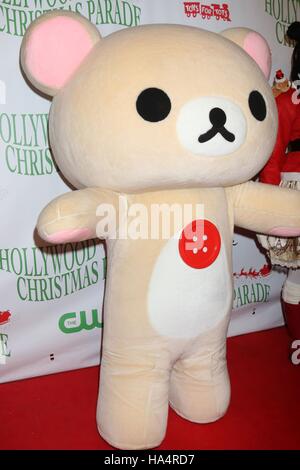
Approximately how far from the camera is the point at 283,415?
115 cm

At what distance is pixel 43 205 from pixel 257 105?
57 cm

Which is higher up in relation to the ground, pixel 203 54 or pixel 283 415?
pixel 203 54

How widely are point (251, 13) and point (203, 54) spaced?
557 mm

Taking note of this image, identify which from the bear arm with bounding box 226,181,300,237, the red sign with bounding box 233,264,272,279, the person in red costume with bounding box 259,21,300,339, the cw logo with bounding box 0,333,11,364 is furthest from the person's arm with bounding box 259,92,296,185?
the cw logo with bounding box 0,333,11,364

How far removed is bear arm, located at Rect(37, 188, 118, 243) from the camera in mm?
847

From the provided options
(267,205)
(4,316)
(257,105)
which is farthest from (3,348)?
(257,105)

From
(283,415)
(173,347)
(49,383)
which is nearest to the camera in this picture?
(173,347)

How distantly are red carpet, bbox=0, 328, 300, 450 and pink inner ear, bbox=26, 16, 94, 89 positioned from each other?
744 millimetres

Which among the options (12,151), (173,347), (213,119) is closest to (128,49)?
(213,119)

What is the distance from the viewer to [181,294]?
0.97 meters

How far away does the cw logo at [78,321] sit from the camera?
131cm

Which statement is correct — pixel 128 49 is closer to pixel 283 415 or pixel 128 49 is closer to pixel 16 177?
pixel 16 177

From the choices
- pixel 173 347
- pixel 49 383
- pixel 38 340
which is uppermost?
pixel 173 347

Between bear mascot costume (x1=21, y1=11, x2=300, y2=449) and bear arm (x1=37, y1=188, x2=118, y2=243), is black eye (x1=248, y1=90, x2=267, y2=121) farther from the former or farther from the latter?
bear arm (x1=37, y1=188, x2=118, y2=243)
